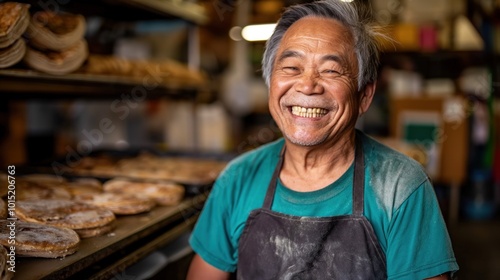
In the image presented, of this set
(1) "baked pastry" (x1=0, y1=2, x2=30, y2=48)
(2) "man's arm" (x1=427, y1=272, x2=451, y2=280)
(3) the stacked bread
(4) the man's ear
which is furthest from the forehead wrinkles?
(3) the stacked bread

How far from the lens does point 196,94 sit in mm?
4176

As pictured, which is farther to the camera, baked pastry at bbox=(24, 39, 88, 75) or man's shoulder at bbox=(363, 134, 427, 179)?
baked pastry at bbox=(24, 39, 88, 75)

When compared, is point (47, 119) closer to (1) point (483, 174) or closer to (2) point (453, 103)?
(2) point (453, 103)

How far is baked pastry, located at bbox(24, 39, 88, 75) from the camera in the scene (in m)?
2.16

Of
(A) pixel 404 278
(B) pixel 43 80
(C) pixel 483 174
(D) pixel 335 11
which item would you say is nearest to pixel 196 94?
(B) pixel 43 80

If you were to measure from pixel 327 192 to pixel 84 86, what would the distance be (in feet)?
4.76

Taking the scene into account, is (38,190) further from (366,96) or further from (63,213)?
(366,96)

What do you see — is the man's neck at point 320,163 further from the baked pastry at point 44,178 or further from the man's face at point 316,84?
the baked pastry at point 44,178

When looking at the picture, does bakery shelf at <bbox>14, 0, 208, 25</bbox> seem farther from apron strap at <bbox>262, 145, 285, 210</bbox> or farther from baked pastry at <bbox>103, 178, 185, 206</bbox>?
apron strap at <bbox>262, 145, 285, 210</bbox>

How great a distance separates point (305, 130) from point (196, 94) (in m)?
2.54

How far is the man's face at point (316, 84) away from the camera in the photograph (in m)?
1.73

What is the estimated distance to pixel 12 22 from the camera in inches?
76.7

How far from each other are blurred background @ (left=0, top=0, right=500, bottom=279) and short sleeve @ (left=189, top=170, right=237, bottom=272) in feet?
4.13

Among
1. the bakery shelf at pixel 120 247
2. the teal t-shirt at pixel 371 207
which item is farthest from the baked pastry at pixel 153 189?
the teal t-shirt at pixel 371 207
